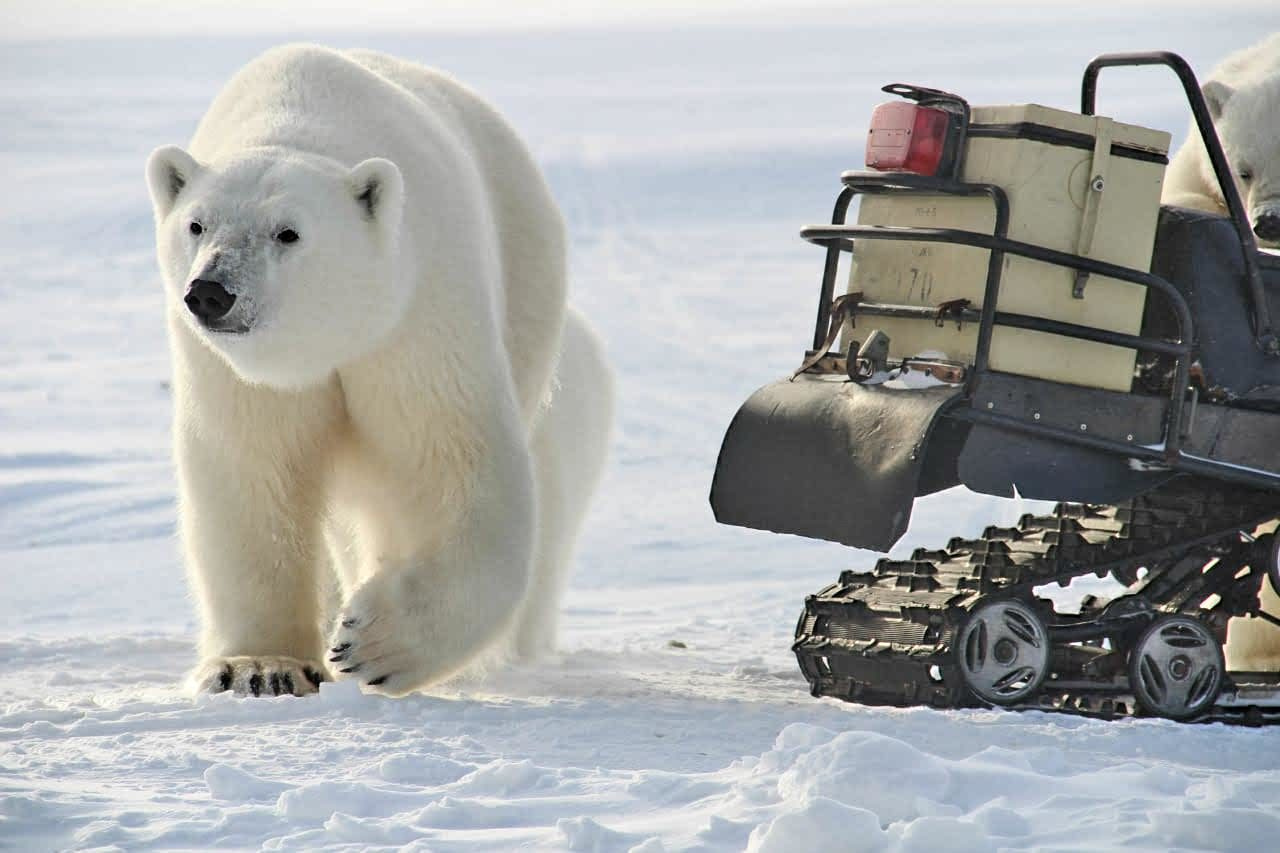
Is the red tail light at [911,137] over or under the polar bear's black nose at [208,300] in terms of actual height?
over

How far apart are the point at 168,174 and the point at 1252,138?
393 centimetres

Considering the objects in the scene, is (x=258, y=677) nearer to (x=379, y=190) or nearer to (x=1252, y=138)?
(x=379, y=190)

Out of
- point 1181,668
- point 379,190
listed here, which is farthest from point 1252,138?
point 379,190

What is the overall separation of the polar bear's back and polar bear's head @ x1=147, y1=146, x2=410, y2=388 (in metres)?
0.19

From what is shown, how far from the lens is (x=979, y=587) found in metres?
4.95

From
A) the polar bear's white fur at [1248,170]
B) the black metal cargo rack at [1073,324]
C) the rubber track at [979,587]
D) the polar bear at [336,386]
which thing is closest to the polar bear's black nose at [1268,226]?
the polar bear's white fur at [1248,170]

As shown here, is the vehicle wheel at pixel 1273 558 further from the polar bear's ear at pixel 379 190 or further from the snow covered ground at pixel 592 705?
the polar bear's ear at pixel 379 190

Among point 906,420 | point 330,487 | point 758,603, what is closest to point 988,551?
point 906,420

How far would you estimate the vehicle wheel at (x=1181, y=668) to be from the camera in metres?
4.83

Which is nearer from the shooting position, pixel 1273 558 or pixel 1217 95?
pixel 1273 558

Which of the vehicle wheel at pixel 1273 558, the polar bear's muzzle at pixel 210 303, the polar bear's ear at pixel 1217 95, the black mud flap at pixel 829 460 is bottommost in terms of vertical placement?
the vehicle wheel at pixel 1273 558

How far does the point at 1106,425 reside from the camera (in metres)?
4.84

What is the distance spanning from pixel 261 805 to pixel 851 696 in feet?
7.43

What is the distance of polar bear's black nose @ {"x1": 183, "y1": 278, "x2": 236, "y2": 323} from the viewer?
430 cm
